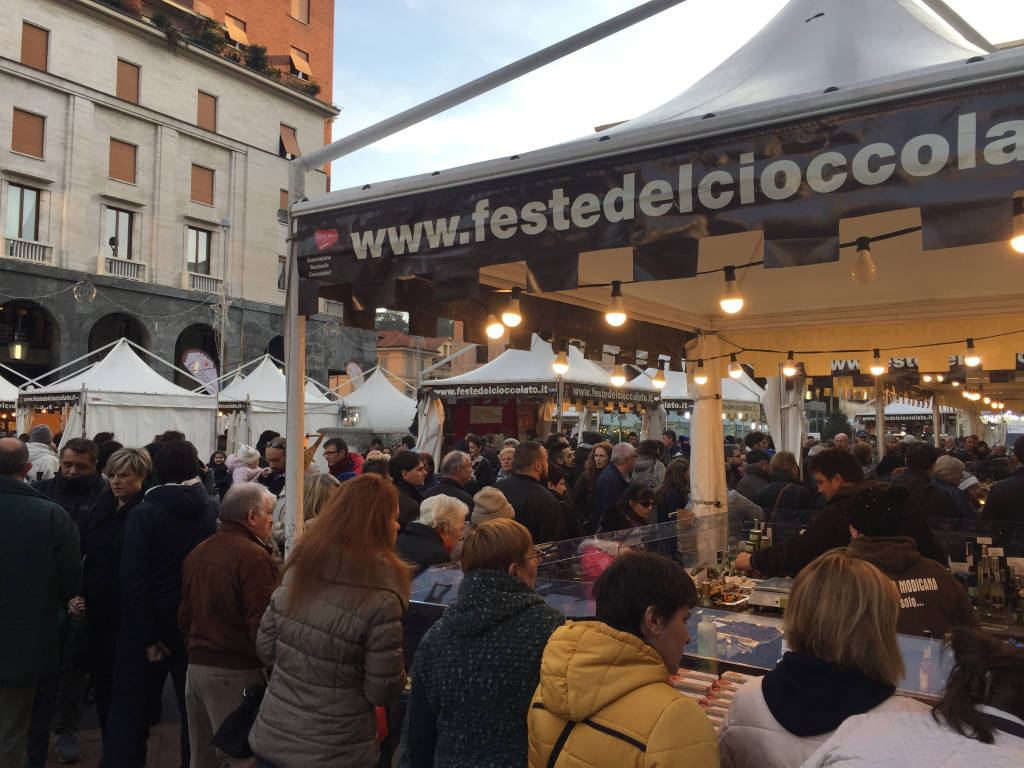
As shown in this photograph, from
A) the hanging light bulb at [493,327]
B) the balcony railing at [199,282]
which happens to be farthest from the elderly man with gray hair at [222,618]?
the balcony railing at [199,282]

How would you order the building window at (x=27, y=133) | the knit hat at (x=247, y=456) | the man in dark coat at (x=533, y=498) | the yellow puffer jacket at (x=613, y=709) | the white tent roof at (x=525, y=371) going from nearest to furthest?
the yellow puffer jacket at (x=613, y=709)
the man in dark coat at (x=533, y=498)
the knit hat at (x=247, y=456)
the white tent roof at (x=525, y=371)
the building window at (x=27, y=133)

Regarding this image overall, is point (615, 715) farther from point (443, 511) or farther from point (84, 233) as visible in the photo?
point (84, 233)

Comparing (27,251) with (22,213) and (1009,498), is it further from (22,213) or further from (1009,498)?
(1009,498)

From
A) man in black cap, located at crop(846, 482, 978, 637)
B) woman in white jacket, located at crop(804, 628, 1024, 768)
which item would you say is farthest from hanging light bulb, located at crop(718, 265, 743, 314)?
woman in white jacket, located at crop(804, 628, 1024, 768)

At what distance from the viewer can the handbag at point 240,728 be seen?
3367mm

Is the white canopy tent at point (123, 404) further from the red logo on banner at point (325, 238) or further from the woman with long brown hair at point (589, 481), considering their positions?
the red logo on banner at point (325, 238)

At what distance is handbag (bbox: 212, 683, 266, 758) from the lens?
11.0 ft

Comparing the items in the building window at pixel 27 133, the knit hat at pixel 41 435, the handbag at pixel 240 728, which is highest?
the building window at pixel 27 133

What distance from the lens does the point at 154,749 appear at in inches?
199

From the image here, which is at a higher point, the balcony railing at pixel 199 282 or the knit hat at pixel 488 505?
the balcony railing at pixel 199 282

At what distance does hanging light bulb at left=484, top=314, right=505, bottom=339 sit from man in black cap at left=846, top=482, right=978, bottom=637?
379 centimetres

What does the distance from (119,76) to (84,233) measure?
6443 mm

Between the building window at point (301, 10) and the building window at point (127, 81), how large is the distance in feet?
33.8

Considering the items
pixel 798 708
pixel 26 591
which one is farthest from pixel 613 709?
pixel 26 591
